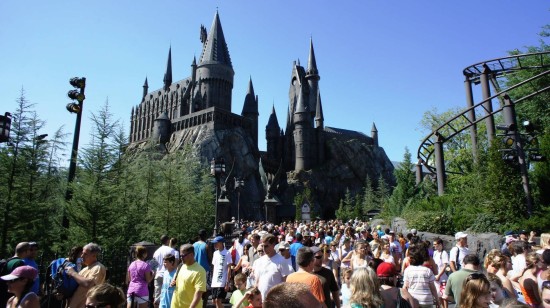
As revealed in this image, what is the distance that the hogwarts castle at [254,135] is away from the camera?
218 ft

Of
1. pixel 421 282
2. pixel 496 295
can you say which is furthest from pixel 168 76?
pixel 496 295

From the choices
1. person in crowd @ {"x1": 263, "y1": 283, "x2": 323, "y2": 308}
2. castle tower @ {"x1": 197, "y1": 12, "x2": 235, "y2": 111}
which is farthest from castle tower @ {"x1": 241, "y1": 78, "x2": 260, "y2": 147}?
person in crowd @ {"x1": 263, "y1": 283, "x2": 323, "y2": 308}

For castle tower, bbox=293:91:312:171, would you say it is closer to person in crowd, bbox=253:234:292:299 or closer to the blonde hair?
person in crowd, bbox=253:234:292:299

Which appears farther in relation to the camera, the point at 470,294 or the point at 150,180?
the point at 150,180

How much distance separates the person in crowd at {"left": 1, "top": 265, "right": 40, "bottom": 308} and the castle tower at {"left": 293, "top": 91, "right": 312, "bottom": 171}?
233ft

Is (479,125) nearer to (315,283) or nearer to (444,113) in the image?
(444,113)

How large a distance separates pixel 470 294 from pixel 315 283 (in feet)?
5.36

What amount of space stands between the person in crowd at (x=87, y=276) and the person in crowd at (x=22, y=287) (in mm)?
726

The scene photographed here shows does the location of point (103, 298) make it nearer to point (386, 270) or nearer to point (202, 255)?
point (386, 270)

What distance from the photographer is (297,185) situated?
231 feet

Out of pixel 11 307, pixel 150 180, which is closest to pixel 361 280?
pixel 11 307

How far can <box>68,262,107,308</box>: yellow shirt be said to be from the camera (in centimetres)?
458

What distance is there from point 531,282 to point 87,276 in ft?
18.1

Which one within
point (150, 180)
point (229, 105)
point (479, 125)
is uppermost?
point (229, 105)
